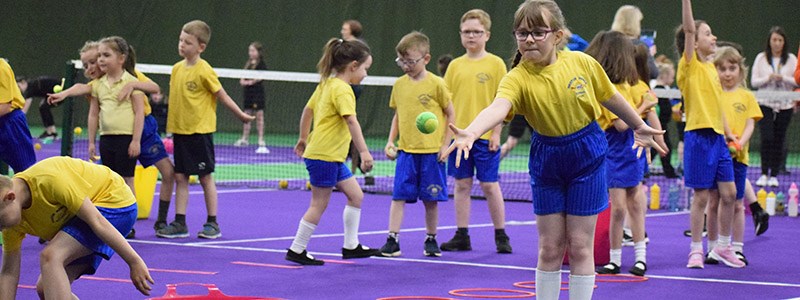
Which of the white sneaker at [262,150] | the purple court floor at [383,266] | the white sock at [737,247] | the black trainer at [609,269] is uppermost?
the white sock at [737,247]

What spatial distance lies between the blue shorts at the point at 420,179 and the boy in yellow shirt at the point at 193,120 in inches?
54.6

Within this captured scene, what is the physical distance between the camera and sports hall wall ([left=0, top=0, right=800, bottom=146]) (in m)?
19.9

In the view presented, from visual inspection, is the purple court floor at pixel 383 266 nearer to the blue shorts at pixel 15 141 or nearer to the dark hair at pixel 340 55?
the blue shorts at pixel 15 141

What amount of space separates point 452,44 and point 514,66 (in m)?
16.3

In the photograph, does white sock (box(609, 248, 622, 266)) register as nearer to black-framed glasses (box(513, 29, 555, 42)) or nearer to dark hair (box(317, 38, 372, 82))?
dark hair (box(317, 38, 372, 82))

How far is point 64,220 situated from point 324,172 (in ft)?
9.80

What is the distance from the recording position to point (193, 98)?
9.68m

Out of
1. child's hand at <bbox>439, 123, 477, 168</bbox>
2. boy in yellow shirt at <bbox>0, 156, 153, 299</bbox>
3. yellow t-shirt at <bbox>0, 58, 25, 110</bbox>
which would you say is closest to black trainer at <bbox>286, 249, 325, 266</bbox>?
yellow t-shirt at <bbox>0, 58, 25, 110</bbox>

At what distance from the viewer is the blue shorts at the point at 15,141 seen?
8.38 m

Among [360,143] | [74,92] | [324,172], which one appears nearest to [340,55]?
[360,143]

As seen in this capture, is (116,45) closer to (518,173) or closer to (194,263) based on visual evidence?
(194,263)

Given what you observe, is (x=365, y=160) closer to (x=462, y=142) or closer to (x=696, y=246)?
(x=696, y=246)

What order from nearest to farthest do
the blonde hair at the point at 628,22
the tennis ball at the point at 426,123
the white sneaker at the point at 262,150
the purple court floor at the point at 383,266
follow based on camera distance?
the tennis ball at the point at 426,123 < the purple court floor at the point at 383,266 < the blonde hair at the point at 628,22 < the white sneaker at the point at 262,150

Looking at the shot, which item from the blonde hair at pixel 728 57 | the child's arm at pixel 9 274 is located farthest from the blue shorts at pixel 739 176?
the child's arm at pixel 9 274
